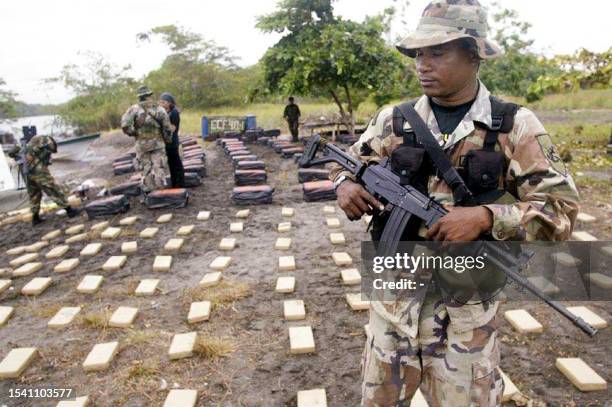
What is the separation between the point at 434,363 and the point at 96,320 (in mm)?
2953

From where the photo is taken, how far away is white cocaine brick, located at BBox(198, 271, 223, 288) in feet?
13.5

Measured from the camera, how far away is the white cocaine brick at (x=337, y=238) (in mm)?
5004

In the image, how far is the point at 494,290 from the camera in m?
1.65

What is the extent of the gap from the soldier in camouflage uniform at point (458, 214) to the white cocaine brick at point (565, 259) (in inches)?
116

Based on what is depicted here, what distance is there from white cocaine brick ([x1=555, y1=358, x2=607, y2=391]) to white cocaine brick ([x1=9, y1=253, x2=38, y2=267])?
5596mm

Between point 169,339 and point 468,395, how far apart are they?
94.0 inches

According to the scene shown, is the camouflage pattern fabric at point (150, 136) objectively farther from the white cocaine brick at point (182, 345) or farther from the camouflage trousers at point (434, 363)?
the camouflage trousers at point (434, 363)

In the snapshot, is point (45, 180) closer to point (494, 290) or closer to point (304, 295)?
point (304, 295)

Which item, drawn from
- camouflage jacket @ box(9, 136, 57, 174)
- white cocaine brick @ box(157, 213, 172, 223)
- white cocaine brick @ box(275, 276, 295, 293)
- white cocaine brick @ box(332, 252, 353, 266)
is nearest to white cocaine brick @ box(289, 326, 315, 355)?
white cocaine brick @ box(275, 276, 295, 293)

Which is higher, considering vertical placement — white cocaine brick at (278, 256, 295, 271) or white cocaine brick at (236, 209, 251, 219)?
white cocaine brick at (236, 209, 251, 219)

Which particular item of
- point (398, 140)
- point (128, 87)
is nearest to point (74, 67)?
point (128, 87)

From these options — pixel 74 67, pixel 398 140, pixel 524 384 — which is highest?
pixel 74 67

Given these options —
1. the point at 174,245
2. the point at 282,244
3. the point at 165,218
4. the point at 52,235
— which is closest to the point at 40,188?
the point at 52,235

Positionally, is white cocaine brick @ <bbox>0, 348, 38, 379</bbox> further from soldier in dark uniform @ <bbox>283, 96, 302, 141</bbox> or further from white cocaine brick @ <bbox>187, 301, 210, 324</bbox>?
soldier in dark uniform @ <bbox>283, 96, 302, 141</bbox>
